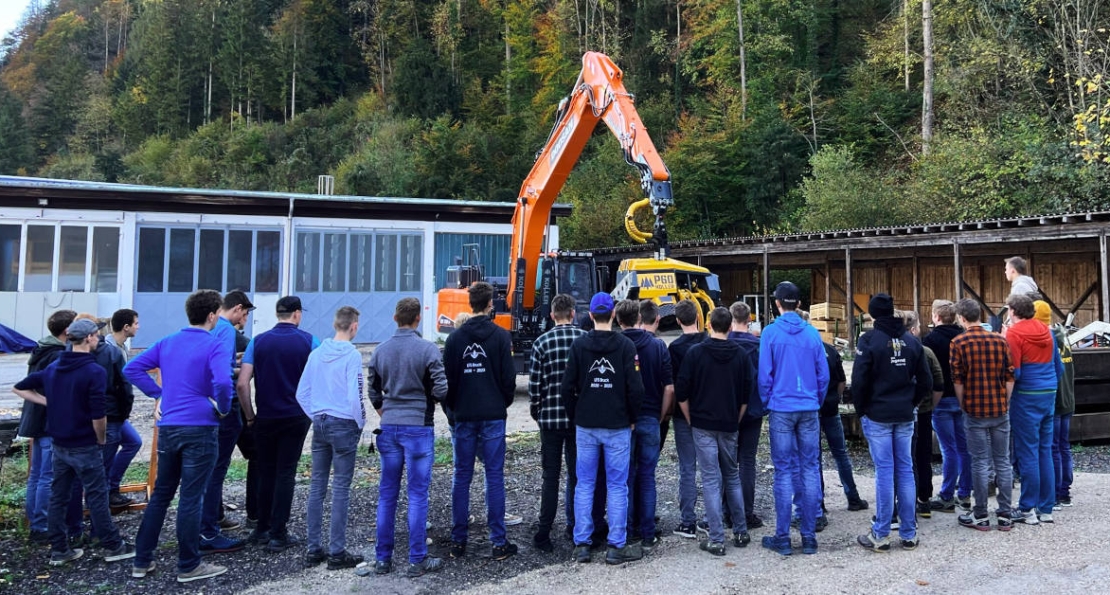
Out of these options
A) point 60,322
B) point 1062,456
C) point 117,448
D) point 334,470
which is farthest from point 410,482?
point 1062,456

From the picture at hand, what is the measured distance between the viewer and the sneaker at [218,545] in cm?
518

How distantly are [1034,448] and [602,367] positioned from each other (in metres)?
3.61

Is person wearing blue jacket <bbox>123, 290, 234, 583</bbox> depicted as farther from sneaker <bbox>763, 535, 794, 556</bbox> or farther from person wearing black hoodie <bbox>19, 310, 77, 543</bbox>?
sneaker <bbox>763, 535, 794, 556</bbox>

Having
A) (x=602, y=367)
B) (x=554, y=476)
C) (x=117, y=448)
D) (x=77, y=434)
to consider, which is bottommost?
(x=554, y=476)

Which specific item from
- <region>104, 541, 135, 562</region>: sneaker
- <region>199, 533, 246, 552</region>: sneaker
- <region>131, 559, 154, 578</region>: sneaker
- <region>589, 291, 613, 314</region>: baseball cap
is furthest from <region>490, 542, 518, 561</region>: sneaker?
<region>104, 541, 135, 562</region>: sneaker

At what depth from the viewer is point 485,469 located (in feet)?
17.0

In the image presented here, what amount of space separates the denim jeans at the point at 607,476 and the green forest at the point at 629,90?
9423 millimetres

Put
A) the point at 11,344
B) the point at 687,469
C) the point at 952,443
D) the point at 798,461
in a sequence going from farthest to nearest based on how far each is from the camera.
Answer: the point at 11,344, the point at 952,443, the point at 687,469, the point at 798,461

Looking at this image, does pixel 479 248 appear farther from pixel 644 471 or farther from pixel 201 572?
pixel 201 572

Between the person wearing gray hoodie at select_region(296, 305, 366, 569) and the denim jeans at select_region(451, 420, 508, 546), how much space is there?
0.72 m

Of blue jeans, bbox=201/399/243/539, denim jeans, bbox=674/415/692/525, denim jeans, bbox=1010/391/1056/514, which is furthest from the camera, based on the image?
denim jeans, bbox=1010/391/1056/514

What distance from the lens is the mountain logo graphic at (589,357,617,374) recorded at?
498 centimetres

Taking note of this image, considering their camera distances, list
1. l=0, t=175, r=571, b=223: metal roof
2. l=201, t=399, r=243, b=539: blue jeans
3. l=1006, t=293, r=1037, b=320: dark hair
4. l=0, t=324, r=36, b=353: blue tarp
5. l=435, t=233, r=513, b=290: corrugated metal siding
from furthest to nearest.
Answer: l=435, t=233, r=513, b=290: corrugated metal siding
l=0, t=175, r=571, b=223: metal roof
l=0, t=324, r=36, b=353: blue tarp
l=1006, t=293, r=1037, b=320: dark hair
l=201, t=399, r=243, b=539: blue jeans

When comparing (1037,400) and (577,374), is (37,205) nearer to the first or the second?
(577,374)
